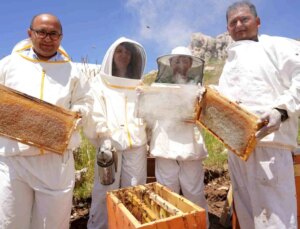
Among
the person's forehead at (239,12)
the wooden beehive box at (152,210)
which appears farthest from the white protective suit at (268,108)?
the wooden beehive box at (152,210)

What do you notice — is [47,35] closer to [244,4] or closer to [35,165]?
[35,165]

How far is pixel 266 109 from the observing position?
8.91ft

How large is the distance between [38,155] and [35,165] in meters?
0.09

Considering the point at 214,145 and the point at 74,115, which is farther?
the point at 214,145

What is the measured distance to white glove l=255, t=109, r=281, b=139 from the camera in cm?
256

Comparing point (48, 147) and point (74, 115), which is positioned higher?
point (74, 115)

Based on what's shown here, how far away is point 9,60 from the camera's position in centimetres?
289

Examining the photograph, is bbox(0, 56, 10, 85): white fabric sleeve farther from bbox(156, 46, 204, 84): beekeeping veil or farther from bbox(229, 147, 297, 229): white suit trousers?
bbox(229, 147, 297, 229): white suit trousers

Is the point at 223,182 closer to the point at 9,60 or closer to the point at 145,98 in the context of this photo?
the point at 145,98

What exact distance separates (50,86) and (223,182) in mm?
4064

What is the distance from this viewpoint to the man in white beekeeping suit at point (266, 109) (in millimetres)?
2740

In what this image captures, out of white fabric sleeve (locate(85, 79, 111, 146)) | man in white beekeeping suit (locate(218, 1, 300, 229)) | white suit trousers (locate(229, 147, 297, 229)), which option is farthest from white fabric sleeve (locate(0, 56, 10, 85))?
white suit trousers (locate(229, 147, 297, 229))

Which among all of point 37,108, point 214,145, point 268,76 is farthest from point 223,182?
point 37,108

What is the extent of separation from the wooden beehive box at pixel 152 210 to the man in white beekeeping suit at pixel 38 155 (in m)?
0.54
